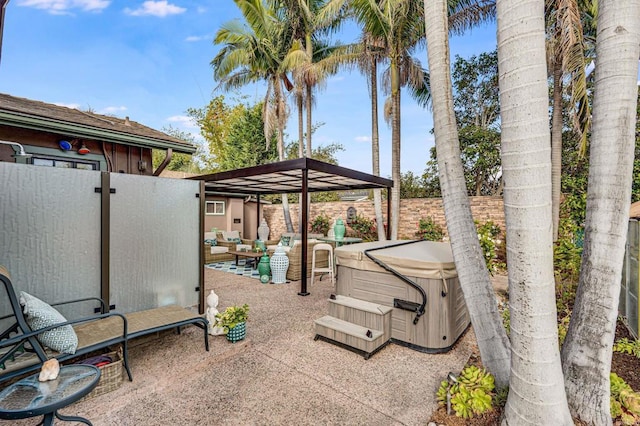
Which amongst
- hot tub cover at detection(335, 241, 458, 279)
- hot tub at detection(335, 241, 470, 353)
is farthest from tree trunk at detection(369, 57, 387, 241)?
hot tub at detection(335, 241, 470, 353)

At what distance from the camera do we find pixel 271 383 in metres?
2.97

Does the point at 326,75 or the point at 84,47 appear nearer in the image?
the point at 326,75

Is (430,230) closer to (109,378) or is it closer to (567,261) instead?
(567,261)

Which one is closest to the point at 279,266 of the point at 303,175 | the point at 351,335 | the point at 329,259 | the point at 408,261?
the point at 329,259

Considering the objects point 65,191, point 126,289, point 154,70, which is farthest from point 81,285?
point 154,70

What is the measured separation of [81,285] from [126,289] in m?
0.45

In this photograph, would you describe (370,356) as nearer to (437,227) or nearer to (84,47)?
(437,227)

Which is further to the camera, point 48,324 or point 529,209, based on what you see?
point 48,324

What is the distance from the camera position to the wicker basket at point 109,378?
2658mm

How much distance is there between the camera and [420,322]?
3.68 meters

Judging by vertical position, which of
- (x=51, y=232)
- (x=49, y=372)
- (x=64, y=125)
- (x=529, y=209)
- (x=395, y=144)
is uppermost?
(x=395, y=144)

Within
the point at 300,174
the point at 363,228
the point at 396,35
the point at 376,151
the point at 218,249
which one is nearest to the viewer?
the point at 300,174

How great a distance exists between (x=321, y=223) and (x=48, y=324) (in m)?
11.6

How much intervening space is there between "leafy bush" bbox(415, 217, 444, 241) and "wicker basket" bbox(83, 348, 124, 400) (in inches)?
378
